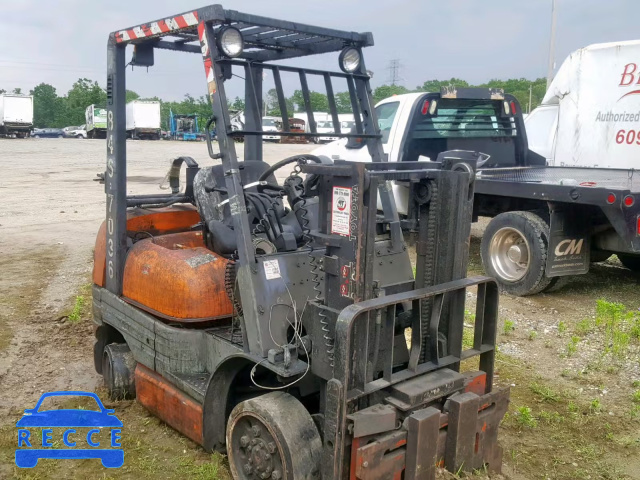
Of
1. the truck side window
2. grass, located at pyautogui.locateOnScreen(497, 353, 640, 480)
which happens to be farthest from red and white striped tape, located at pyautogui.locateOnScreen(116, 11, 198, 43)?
the truck side window

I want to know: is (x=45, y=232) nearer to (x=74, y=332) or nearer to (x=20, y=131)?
(x=74, y=332)

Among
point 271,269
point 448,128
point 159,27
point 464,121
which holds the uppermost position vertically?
point 159,27

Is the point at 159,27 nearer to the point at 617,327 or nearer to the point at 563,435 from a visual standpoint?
the point at 563,435

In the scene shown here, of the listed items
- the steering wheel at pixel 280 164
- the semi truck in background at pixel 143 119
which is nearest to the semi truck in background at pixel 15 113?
the semi truck in background at pixel 143 119

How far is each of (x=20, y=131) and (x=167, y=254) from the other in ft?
158

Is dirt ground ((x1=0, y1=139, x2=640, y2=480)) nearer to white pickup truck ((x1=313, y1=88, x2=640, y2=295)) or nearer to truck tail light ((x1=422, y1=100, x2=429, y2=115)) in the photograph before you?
white pickup truck ((x1=313, y1=88, x2=640, y2=295))

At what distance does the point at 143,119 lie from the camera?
48.6 metres

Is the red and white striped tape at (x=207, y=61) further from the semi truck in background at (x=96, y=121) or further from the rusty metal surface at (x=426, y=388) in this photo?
the semi truck in background at (x=96, y=121)

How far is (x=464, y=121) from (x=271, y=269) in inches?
257

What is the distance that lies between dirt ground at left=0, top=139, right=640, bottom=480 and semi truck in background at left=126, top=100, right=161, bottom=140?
39295 millimetres

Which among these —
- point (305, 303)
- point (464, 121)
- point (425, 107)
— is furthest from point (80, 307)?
point (464, 121)

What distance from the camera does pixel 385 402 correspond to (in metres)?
3.27

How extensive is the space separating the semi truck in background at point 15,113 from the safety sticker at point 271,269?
4697 centimetres

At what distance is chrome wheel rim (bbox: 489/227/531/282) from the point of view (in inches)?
299
